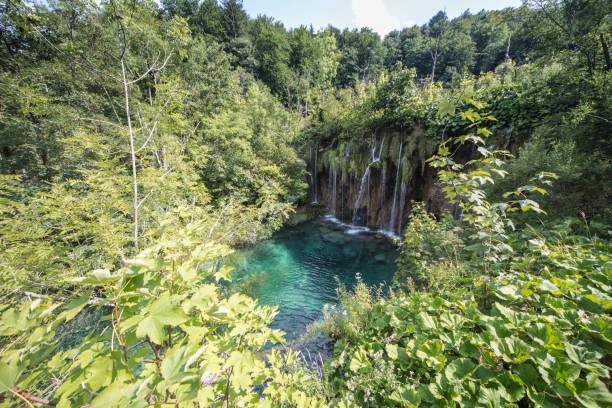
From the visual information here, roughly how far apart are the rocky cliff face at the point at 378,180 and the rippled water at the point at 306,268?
146 centimetres

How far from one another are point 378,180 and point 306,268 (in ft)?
20.7

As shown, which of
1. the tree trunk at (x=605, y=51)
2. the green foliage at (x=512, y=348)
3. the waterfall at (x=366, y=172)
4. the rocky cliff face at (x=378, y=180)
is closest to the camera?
the green foliage at (x=512, y=348)

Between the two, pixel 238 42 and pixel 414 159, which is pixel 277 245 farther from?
pixel 238 42

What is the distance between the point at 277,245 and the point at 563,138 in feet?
31.5

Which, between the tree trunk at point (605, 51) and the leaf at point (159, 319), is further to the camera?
the tree trunk at point (605, 51)

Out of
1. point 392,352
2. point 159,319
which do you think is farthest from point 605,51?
point 159,319

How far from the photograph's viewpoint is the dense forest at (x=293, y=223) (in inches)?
31.8

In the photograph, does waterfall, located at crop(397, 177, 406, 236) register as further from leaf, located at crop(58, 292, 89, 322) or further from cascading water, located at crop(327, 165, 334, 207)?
leaf, located at crop(58, 292, 89, 322)

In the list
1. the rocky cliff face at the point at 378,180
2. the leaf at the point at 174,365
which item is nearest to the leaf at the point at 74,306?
the leaf at the point at 174,365

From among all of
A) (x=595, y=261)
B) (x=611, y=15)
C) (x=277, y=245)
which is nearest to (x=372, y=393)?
(x=595, y=261)

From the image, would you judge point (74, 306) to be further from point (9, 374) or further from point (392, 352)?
point (392, 352)

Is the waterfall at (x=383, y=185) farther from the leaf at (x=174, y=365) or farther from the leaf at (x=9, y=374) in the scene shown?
the leaf at (x=9, y=374)

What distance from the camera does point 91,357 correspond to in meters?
0.65

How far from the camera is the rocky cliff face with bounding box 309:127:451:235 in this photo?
30.2ft
